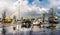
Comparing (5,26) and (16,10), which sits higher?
(16,10)

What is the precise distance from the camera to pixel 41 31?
366 centimetres

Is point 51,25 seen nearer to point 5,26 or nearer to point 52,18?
point 52,18

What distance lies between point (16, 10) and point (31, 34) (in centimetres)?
45

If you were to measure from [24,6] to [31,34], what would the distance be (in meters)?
0.45

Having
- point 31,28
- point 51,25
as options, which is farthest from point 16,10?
point 51,25

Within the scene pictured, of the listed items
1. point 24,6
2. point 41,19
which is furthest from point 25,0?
point 41,19

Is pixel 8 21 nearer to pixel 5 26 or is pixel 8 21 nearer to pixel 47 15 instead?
pixel 5 26

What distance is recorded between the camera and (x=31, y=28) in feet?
12.1

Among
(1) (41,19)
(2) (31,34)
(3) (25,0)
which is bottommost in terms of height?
(2) (31,34)

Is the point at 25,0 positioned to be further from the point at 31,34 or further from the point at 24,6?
the point at 31,34

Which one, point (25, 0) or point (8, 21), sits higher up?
point (25, 0)

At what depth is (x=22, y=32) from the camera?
3.67 metres

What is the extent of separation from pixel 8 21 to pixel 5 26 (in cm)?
9

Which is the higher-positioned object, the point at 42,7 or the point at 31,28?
the point at 42,7
